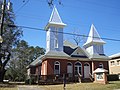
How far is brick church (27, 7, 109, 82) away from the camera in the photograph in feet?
108

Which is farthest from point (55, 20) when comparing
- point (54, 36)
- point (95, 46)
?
point (95, 46)

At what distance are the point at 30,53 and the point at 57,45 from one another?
43238 mm

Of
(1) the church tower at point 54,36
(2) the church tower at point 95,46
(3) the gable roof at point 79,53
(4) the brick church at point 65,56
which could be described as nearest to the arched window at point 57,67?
(4) the brick church at point 65,56

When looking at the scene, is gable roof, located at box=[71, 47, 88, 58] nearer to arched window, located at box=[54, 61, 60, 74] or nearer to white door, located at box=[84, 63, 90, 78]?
white door, located at box=[84, 63, 90, 78]

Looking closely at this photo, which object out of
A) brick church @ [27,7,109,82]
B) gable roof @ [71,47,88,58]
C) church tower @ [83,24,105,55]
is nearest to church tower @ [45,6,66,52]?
brick church @ [27,7,109,82]

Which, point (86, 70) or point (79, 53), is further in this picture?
point (79, 53)

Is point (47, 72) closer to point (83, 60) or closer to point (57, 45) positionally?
point (57, 45)

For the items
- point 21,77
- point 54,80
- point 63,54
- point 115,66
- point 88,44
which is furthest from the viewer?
point 21,77

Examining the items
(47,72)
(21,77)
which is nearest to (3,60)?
(47,72)

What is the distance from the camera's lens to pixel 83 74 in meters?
35.6

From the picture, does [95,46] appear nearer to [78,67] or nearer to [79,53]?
[79,53]

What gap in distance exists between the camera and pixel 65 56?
33.5 m

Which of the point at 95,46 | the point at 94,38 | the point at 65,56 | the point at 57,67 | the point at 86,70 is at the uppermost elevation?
the point at 94,38

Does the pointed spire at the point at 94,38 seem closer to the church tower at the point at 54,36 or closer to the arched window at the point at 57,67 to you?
the church tower at the point at 54,36
